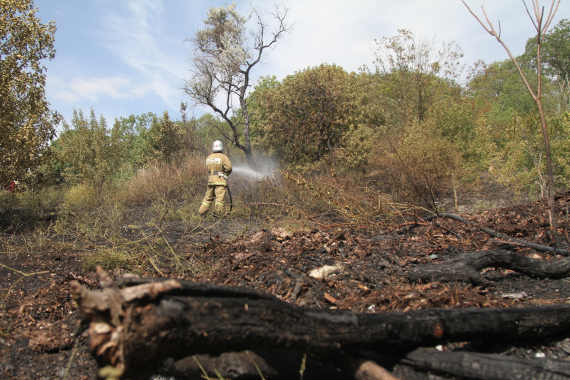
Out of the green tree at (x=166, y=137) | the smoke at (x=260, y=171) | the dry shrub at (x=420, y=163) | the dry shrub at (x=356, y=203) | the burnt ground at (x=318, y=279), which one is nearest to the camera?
the burnt ground at (x=318, y=279)

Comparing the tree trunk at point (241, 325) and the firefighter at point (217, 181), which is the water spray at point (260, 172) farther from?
the tree trunk at point (241, 325)

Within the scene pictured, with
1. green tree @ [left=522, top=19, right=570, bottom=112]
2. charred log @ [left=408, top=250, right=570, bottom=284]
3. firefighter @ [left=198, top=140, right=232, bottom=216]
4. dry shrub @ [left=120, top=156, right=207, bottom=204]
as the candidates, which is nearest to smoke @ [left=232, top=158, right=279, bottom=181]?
dry shrub @ [left=120, top=156, right=207, bottom=204]

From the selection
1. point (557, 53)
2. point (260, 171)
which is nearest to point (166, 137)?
point (260, 171)

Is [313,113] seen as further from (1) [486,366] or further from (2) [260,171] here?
(1) [486,366]

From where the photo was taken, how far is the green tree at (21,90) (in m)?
7.27

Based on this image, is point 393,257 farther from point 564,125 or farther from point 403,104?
point 403,104

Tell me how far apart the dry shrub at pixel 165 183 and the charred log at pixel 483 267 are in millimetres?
9408

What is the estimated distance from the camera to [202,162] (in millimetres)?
14930

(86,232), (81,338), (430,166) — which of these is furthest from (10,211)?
(430,166)

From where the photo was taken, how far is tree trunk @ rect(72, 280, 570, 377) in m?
1.28

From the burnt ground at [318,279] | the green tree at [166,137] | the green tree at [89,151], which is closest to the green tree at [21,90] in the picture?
the burnt ground at [318,279]

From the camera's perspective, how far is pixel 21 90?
7.59 m

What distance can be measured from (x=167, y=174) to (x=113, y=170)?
2522 millimetres

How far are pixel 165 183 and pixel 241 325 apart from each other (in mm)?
11958
